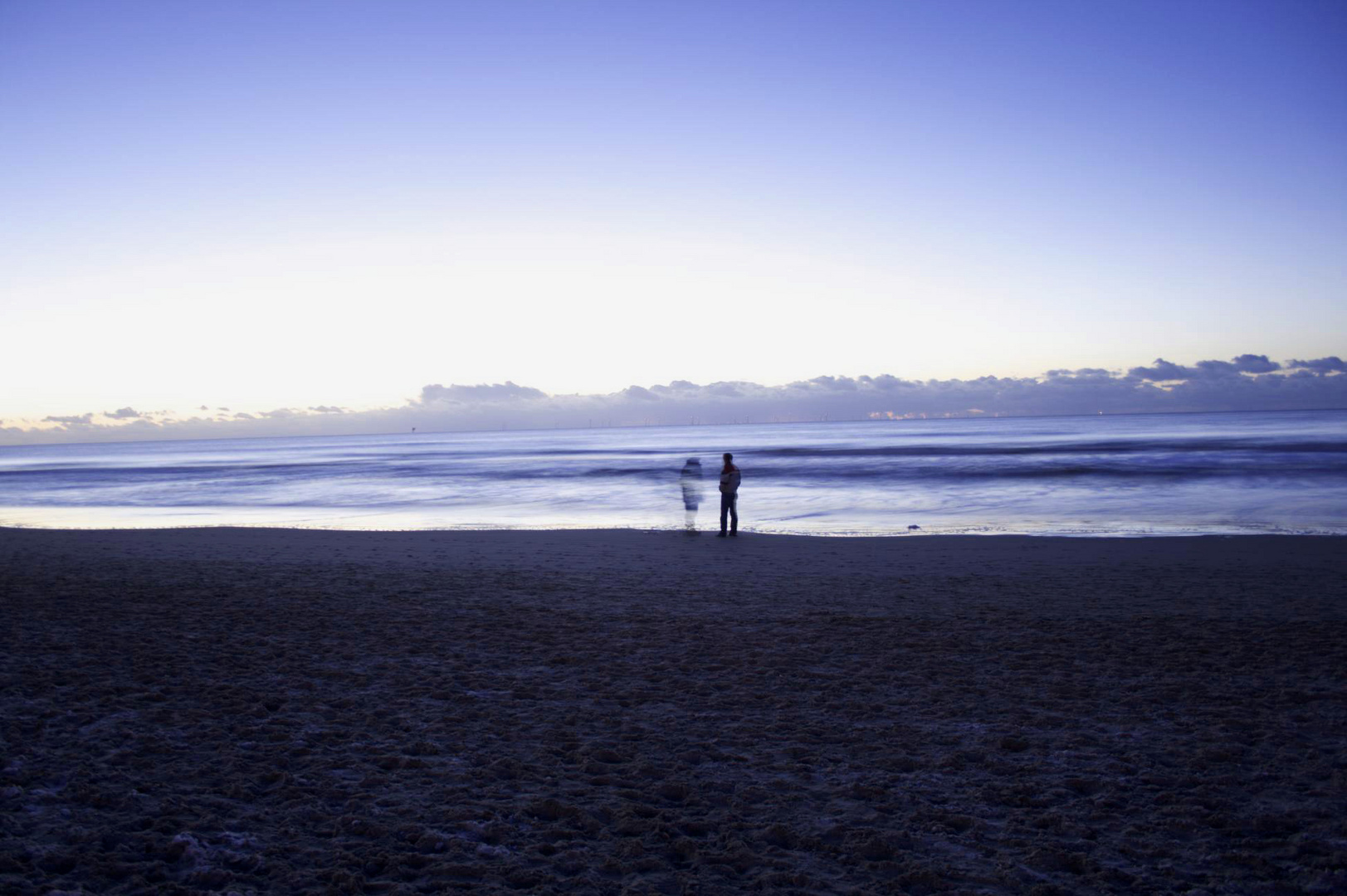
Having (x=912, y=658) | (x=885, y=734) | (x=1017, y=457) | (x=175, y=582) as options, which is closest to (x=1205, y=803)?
(x=885, y=734)

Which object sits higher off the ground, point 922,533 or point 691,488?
point 691,488

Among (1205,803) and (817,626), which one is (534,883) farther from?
(817,626)

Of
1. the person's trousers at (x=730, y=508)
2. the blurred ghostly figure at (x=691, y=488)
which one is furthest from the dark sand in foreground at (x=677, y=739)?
the blurred ghostly figure at (x=691, y=488)

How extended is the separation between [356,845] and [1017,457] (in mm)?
55471

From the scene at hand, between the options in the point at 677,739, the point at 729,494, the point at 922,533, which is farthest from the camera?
the point at 922,533

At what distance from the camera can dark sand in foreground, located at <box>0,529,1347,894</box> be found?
366 cm

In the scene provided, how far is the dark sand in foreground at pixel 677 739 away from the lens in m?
3.66

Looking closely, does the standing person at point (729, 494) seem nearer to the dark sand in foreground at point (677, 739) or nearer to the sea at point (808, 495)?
the sea at point (808, 495)

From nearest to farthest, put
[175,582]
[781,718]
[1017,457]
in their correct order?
[781,718] < [175,582] < [1017,457]

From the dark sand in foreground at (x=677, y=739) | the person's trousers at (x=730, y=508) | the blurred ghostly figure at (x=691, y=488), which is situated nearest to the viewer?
the dark sand in foreground at (x=677, y=739)

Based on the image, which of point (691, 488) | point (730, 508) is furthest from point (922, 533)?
point (691, 488)

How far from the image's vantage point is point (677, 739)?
5.20 meters

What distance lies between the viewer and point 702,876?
11.8 feet

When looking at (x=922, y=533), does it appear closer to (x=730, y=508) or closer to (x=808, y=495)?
(x=730, y=508)
